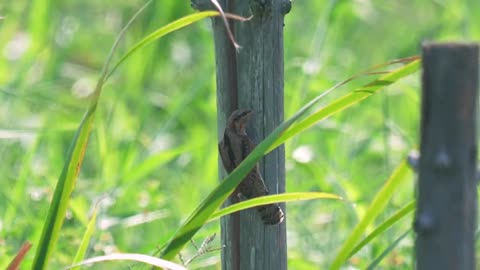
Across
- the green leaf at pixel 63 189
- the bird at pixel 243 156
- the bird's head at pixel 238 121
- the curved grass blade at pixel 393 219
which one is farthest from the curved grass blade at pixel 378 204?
the green leaf at pixel 63 189

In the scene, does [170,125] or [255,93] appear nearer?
[255,93]

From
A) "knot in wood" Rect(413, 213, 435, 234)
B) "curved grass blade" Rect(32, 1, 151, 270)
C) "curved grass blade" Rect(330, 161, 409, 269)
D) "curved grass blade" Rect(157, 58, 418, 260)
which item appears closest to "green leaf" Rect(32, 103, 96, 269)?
"curved grass blade" Rect(32, 1, 151, 270)

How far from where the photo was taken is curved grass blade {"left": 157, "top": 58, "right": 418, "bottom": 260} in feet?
4.47

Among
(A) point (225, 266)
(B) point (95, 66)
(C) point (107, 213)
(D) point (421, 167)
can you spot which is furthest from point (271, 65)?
(B) point (95, 66)

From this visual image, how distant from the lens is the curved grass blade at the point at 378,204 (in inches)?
55.8

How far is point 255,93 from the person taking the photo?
1523 mm

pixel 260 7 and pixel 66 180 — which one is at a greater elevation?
pixel 260 7

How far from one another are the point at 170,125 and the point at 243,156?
80.8 inches

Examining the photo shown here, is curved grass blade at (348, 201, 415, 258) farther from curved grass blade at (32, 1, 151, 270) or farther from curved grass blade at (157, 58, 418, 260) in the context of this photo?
curved grass blade at (32, 1, 151, 270)

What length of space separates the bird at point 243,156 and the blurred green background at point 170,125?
0.79 ft

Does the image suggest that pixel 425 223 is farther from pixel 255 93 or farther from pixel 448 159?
pixel 255 93

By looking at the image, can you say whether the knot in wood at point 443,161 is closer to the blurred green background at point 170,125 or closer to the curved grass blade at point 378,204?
the curved grass blade at point 378,204

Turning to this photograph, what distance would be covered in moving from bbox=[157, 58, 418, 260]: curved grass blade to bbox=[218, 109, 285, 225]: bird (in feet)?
0.32

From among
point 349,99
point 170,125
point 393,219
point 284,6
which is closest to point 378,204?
point 393,219
